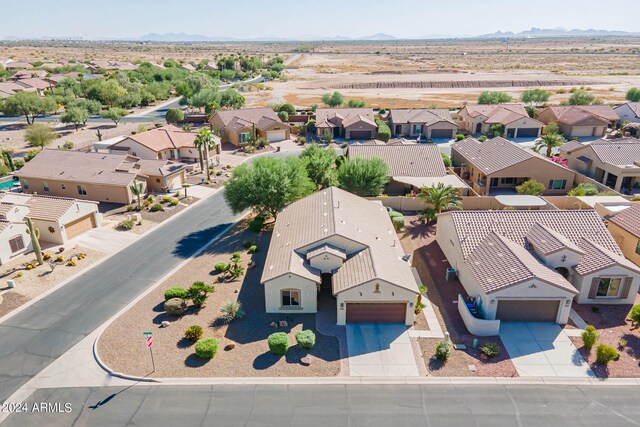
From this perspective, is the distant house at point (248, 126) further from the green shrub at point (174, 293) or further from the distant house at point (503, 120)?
the green shrub at point (174, 293)

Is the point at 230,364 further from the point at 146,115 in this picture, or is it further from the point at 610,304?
the point at 146,115

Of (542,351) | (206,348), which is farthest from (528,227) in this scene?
(206,348)

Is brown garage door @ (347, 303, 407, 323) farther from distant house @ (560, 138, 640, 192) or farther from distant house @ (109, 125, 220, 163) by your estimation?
distant house @ (109, 125, 220, 163)

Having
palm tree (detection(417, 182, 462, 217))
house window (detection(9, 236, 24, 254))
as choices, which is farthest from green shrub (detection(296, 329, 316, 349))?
house window (detection(9, 236, 24, 254))

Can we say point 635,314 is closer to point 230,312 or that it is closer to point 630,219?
point 630,219

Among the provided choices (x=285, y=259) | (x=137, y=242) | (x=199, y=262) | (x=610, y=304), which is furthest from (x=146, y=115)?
(x=610, y=304)
